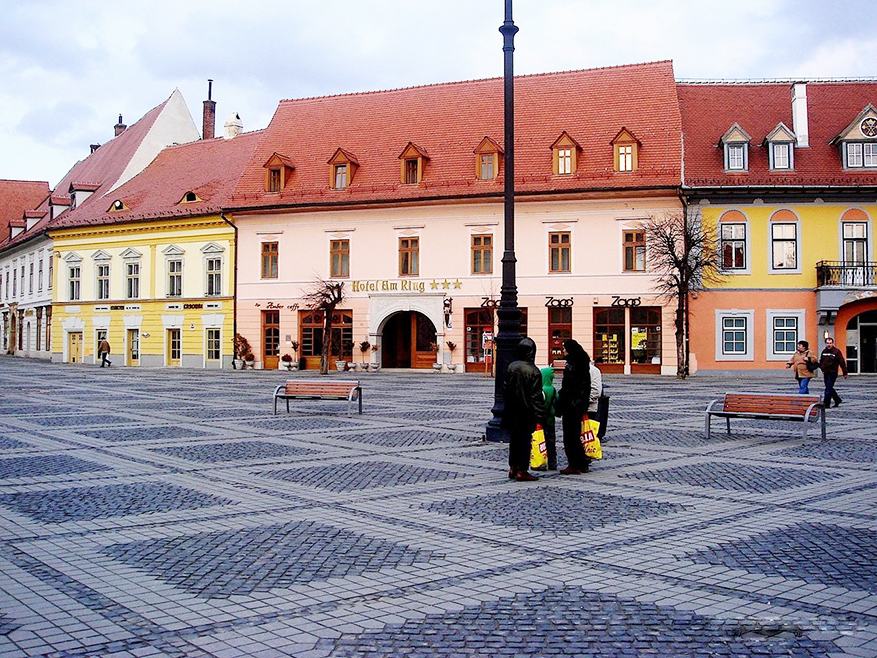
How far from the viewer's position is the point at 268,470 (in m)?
11.4

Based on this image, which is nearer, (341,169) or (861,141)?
(861,141)

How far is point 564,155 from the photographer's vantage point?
40250 millimetres

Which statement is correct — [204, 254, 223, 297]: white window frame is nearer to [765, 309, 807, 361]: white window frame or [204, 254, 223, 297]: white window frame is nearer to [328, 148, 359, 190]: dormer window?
[328, 148, 359, 190]: dormer window

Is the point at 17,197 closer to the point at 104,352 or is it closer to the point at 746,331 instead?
the point at 104,352

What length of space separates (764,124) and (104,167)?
40129 millimetres

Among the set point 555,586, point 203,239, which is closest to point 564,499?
point 555,586

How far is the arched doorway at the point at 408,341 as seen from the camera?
43031mm

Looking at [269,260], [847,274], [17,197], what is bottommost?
[847,274]

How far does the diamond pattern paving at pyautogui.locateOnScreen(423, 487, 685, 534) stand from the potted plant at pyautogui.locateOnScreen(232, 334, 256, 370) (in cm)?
3615

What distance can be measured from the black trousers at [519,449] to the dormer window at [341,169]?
34.5 metres

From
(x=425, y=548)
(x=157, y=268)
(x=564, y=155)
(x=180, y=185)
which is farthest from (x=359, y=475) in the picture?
(x=180, y=185)

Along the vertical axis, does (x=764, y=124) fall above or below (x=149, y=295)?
above

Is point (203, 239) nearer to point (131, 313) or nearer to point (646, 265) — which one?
point (131, 313)

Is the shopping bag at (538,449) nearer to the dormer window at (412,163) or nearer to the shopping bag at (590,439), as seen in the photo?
the shopping bag at (590,439)
